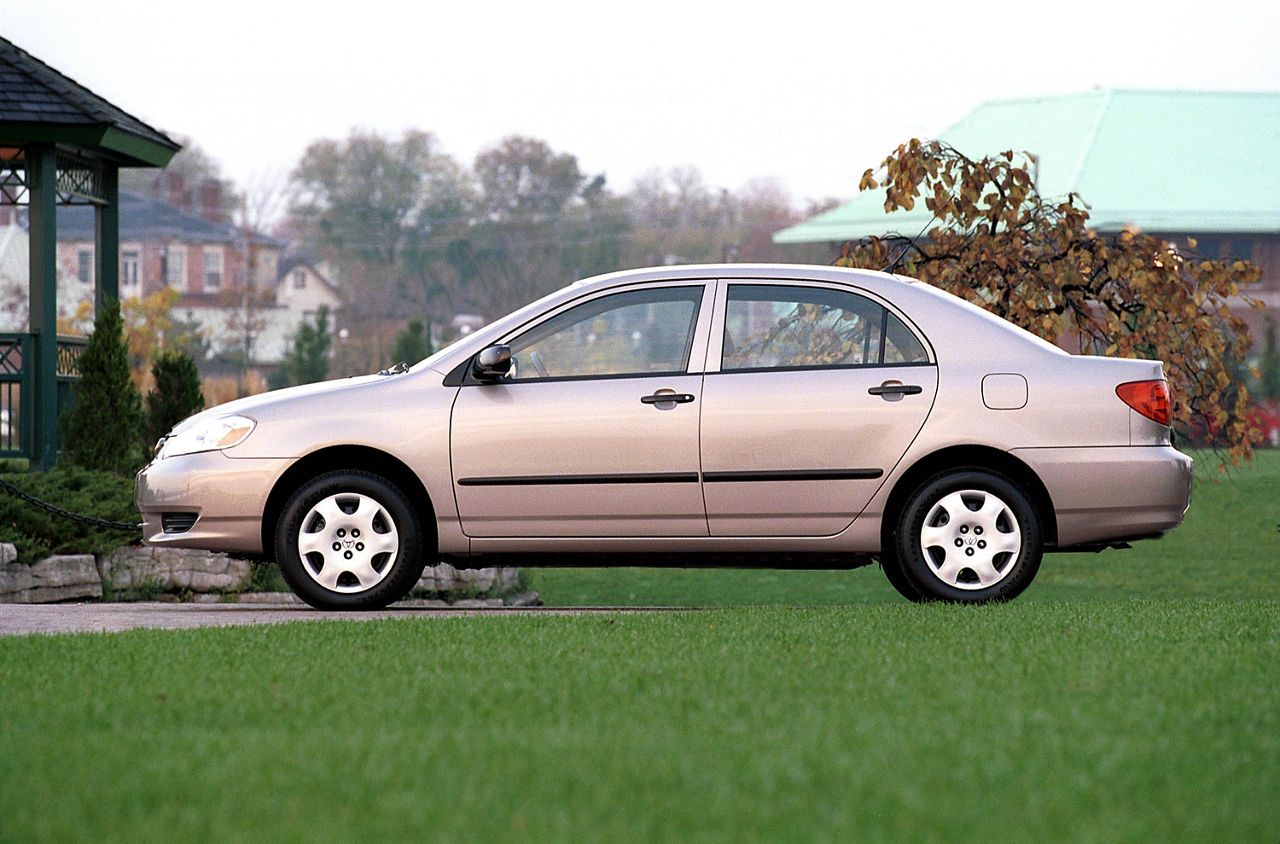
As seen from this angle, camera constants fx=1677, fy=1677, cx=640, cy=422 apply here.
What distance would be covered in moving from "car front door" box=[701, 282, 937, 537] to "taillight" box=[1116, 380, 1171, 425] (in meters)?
0.92

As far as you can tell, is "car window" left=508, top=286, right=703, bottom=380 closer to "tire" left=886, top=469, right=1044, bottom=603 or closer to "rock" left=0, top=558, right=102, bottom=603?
"tire" left=886, top=469, right=1044, bottom=603

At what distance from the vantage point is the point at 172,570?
38.4 ft

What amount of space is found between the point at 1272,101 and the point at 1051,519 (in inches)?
2228

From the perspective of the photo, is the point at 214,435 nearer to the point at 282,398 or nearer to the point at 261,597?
the point at 282,398

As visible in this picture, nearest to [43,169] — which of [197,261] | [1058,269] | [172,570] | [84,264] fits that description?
[172,570]

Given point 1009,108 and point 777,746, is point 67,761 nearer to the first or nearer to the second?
point 777,746

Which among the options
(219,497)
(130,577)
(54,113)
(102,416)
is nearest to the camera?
(219,497)

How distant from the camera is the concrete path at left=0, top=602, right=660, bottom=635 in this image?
780cm

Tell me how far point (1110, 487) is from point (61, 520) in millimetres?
7065

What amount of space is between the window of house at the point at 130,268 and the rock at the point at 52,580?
73.9 meters

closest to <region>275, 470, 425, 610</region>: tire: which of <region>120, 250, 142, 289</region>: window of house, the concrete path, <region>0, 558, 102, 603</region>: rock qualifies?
the concrete path

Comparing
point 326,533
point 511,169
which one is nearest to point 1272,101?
point 511,169

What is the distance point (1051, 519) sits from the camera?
8156 millimetres

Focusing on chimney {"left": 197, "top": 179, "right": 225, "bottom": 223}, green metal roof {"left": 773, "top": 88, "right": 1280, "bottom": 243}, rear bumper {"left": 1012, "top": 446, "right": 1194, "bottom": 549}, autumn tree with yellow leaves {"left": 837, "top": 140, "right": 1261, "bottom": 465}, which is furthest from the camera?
chimney {"left": 197, "top": 179, "right": 225, "bottom": 223}
